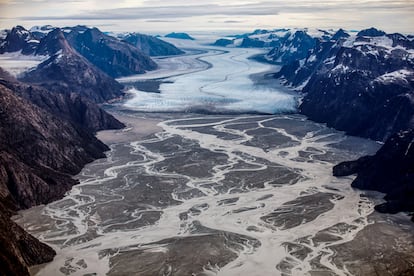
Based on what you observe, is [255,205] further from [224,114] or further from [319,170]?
[224,114]

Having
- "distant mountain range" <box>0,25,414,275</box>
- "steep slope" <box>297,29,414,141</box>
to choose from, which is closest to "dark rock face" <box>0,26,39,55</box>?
"distant mountain range" <box>0,25,414,275</box>

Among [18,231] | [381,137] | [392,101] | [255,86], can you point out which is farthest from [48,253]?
[255,86]

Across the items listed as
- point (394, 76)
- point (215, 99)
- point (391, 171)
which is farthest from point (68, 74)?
point (391, 171)

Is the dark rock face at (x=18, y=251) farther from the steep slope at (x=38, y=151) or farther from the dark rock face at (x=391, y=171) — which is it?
the dark rock face at (x=391, y=171)

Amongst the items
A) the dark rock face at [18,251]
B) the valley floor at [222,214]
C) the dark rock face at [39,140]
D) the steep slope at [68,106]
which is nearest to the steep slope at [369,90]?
the valley floor at [222,214]

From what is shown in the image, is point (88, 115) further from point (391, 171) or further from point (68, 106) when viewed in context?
point (391, 171)

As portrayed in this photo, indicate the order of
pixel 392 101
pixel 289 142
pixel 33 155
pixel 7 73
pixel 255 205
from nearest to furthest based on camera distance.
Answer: pixel 255 205 < pixel 33 155 < pixel 289 142 < pixel 392 101 < pixel 7 73

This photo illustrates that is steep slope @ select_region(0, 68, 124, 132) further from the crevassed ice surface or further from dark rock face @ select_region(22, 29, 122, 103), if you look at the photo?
dark rock face @ select_region(22, 29, 122, 103)

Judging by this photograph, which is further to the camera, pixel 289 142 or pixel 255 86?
pixel 255 86
